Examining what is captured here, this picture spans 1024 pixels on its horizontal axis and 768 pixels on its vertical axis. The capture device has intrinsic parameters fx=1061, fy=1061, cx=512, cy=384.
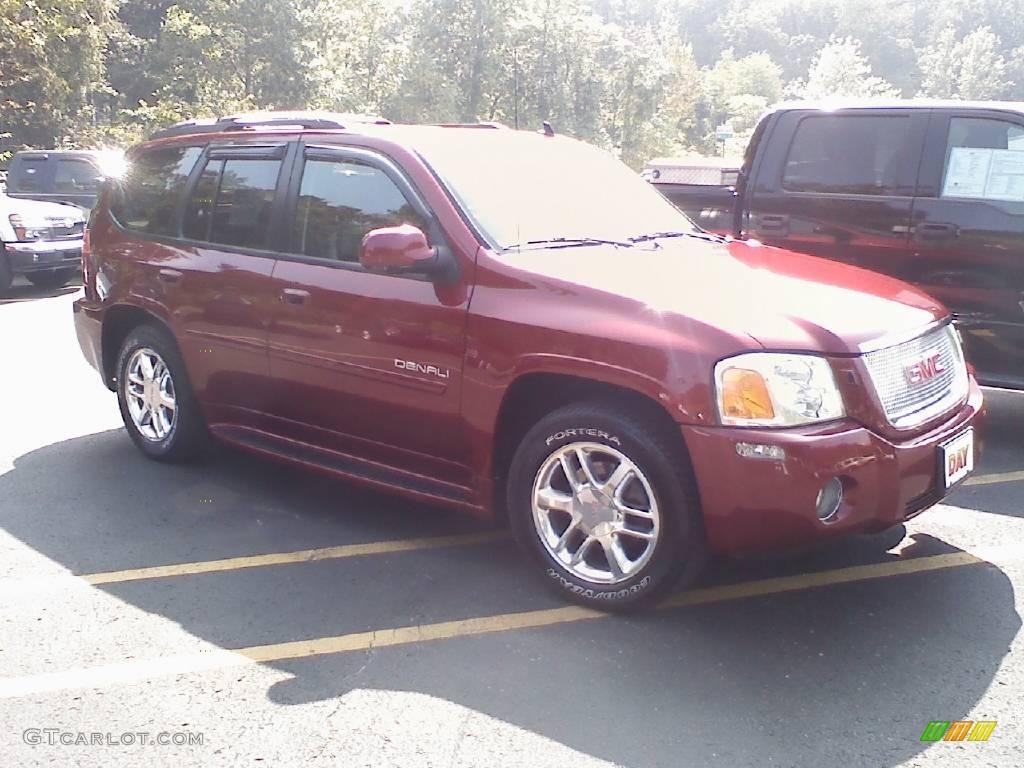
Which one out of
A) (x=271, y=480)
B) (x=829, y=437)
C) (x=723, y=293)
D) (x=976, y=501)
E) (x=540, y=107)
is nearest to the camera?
(x=829, y=437)

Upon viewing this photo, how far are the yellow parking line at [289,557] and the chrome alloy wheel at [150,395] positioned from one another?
4.50 feet

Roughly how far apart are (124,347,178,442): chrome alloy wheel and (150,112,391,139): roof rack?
1.25 meters

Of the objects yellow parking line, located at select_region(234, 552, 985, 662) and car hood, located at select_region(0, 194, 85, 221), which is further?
car hood, located at select_region(0, 194, 85, 221)

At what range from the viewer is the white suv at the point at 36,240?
13133 mm

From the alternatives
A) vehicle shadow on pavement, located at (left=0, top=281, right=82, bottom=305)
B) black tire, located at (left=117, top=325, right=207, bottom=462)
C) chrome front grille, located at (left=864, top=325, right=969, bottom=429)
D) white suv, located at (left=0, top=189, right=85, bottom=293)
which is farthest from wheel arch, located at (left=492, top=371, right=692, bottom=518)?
vehicle shadow on pavement, located at (left=0, top=281, right=82, bottom=305)

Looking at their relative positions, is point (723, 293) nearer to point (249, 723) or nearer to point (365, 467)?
point (365, 467)

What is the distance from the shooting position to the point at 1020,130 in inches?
235

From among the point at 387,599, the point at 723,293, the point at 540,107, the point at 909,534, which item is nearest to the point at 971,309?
the point at 909,534

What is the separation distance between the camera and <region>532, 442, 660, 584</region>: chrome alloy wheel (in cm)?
383

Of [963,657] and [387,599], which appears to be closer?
[963,657]

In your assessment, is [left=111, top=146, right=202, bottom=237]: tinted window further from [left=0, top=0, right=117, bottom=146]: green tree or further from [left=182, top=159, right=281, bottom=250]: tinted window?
[left=0, top=0, right=117, bottom=146]: green tree

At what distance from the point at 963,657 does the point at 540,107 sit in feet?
187

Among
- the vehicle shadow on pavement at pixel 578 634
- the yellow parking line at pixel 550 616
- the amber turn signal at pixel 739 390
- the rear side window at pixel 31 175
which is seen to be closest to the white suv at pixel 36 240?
the rear side window at pixel 31 175

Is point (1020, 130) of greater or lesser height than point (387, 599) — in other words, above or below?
above
